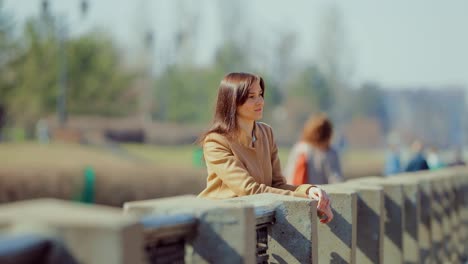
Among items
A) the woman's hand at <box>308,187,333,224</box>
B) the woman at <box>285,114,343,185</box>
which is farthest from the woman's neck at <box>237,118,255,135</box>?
the woman at <box>285,114,343,185</box>

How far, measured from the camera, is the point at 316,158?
10.3 metres

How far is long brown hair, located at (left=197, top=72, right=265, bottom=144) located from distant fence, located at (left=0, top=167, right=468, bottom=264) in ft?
1.94

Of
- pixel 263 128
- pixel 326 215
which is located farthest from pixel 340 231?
pixel 263 128

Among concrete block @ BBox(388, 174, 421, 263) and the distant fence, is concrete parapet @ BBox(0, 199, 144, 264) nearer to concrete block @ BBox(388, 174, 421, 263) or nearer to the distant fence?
the distant fence

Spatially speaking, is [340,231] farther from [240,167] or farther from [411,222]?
[411,222]

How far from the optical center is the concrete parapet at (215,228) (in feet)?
13.4

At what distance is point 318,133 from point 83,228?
7.66 metres

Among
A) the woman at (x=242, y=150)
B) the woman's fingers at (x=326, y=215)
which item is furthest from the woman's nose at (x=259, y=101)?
the woman's fingers at (x=326, y=215)

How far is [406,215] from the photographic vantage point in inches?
346

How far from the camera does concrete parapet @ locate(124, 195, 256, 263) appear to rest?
409 cm

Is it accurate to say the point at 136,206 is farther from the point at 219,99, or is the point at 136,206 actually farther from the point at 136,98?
the point at 136,98

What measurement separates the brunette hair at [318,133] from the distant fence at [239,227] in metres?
1.10

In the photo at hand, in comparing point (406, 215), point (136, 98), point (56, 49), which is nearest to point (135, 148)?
point (56, 49)

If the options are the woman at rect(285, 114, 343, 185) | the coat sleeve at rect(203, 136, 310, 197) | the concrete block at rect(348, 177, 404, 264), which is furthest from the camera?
the woman at rect(285, 114, 343, 185)
